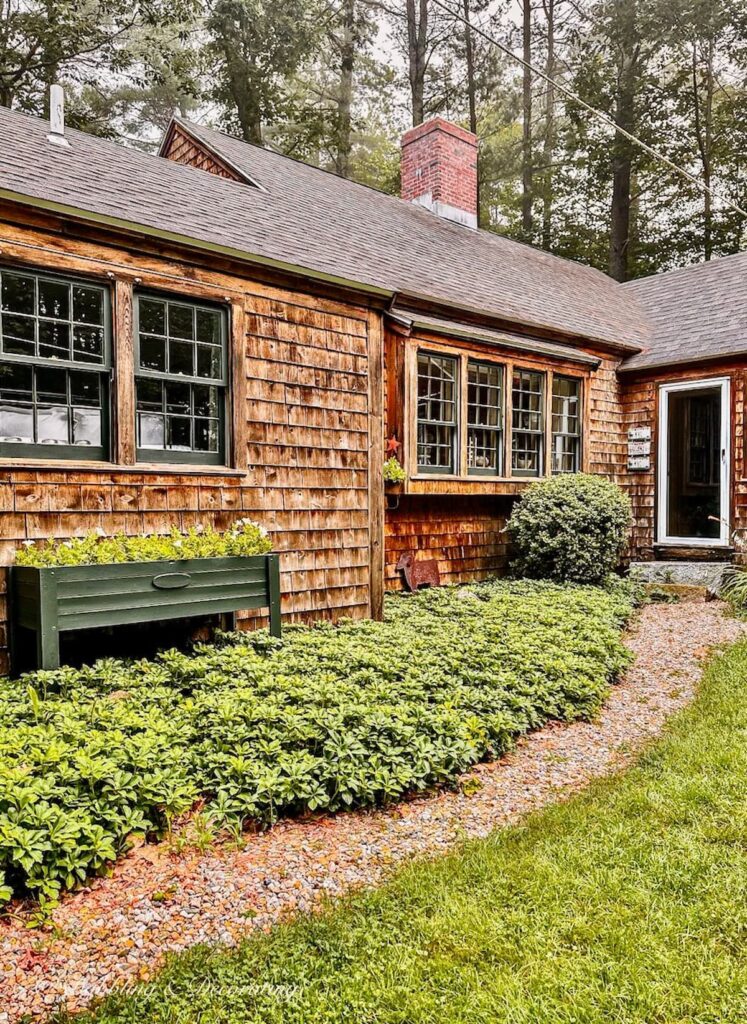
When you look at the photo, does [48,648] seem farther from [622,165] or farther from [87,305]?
[622,165]

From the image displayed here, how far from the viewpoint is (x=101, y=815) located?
264cm

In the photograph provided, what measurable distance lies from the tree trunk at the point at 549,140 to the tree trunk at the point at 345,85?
5604mm

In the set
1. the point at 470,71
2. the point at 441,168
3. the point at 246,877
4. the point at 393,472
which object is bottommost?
the point at 246,877

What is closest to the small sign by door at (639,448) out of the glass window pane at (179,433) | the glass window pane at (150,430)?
the glass window pane at (179,433)

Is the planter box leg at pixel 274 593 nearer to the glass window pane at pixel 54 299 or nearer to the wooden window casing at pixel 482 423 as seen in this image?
the glass window pane at pixel 54 299

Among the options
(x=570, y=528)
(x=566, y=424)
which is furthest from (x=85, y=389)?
(x=566, y=424)

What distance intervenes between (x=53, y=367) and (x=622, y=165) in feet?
61.4

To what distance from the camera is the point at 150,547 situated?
4762 millimetres

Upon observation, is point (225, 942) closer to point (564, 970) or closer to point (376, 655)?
point (564, 970)

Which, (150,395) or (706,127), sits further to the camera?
(706,127)

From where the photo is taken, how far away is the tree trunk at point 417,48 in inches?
760

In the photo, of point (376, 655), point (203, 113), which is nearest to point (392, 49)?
point (203, 113)

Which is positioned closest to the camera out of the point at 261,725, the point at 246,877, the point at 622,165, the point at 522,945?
the point at 522,945

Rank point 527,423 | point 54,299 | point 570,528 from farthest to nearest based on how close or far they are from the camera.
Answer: point 527,423 → point 570,528 → point 54,299
